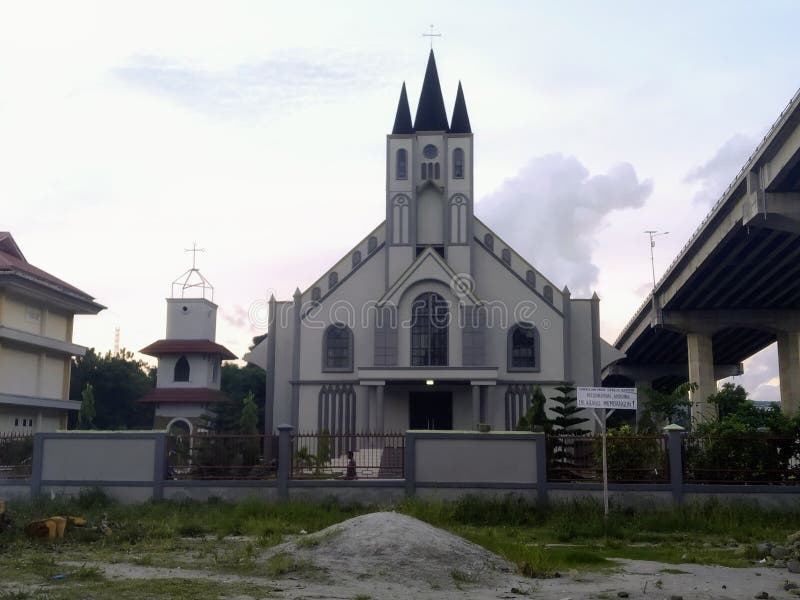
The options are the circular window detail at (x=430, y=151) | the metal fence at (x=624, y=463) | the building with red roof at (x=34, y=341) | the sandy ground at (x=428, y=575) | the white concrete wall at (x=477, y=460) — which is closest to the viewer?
the sandy ground at (x=428, y=575)

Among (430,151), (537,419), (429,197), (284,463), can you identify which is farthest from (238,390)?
(284,463)

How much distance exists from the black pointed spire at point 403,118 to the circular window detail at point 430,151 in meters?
2.30

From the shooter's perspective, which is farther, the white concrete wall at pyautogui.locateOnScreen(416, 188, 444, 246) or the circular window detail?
the circular window detail

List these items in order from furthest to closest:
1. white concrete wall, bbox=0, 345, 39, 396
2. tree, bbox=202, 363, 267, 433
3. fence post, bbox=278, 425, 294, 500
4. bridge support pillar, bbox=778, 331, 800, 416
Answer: bridge support pillar, bbox=778, 331, 800, 416, tree, bbox=202, 363, 267, 433, white concrete wall, bbox=0, 345, 39, 396, fence post, bbox=278, 425, 294, 500

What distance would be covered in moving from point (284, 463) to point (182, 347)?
24.9 meters

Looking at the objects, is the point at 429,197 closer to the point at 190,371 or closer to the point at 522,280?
the point at 522,280

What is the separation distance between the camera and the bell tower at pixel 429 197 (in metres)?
35.8

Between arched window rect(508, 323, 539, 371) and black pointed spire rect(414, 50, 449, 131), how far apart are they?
1057 centimetres

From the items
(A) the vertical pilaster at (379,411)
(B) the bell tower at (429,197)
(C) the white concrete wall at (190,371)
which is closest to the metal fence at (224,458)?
(A) the vertical pilaster at (379,411)

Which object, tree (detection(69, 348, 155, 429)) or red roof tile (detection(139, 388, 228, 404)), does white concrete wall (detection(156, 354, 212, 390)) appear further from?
tree (detection(69, 348, 155, 429))

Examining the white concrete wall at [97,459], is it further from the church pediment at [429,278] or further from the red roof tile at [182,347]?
the red roof tile at [182,347]

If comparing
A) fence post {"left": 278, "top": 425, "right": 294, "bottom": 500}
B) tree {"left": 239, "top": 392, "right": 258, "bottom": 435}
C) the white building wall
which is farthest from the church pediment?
fence post {"left": 278, "top": 425, "right": 294, "bottom": 500}

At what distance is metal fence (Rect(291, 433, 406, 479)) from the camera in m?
18.5

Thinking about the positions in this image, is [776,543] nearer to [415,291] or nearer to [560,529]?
[560,529]
